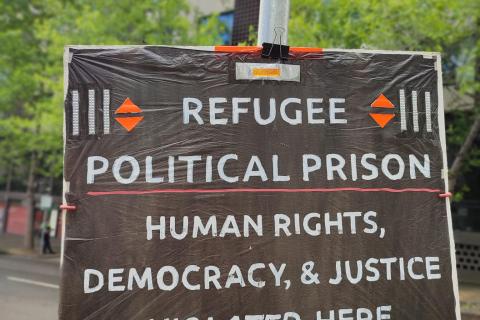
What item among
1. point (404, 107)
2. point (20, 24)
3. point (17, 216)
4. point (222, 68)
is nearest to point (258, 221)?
point (222, 68)

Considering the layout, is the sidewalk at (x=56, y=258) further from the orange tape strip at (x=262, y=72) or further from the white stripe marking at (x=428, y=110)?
the orange tape strip at (x=262, y=72)

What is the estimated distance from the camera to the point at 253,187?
2.62 m

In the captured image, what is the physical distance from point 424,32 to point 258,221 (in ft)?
26.9

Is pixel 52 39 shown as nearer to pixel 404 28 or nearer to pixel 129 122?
pixel 404 28

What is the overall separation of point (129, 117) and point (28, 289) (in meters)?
9.63

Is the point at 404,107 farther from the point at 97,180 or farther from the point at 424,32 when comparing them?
the point at 424,32

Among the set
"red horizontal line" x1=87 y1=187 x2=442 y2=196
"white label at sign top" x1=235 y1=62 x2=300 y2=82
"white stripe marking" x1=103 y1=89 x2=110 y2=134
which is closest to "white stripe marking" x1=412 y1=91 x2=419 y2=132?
"red horizontal line" x1=87 y1=187 x2=442 y2=196

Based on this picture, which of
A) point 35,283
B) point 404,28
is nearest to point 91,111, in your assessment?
point 404,28

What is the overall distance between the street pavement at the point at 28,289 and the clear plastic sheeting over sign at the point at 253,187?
6322 millimetres

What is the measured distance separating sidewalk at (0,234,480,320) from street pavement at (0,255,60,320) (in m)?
1.66

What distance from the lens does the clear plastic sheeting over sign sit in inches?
98.0

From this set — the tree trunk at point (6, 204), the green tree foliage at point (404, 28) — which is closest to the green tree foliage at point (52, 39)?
the green tree foliage at point (404, 28)

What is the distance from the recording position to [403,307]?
2627 millimetres

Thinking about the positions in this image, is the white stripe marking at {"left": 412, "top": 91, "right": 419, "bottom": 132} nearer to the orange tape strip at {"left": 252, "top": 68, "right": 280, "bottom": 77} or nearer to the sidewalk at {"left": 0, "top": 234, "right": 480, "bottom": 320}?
the orange tape strip at {"left": 252, "top": 68, "right": 280, "bottom": 77}
